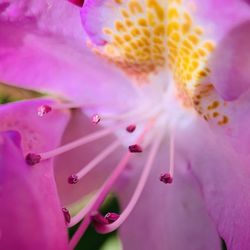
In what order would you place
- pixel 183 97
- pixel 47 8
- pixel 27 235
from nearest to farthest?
pixel 27 235
pixel 47 8
pixel 183 97

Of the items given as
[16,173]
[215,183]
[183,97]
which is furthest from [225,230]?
[16,173]

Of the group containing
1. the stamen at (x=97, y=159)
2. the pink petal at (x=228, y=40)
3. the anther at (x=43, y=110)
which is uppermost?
the pink petal at (x=228, y=40)

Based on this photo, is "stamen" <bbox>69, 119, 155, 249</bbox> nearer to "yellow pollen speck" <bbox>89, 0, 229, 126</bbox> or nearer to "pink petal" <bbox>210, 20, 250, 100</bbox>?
"yellow pollen speck" <bbox>89, 0, 229, 126</bbox>

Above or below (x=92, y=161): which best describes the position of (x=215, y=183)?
above

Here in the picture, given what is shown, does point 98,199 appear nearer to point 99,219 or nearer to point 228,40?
point 99,219

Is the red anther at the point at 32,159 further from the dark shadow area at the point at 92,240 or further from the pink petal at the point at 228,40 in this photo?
the dark shadow area at the point at 92,240

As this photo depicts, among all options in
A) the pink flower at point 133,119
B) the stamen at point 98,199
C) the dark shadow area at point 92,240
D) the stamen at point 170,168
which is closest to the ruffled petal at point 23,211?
the pink flower at point 133,119

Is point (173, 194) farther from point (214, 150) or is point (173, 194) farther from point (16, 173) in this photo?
point (16, 173)
